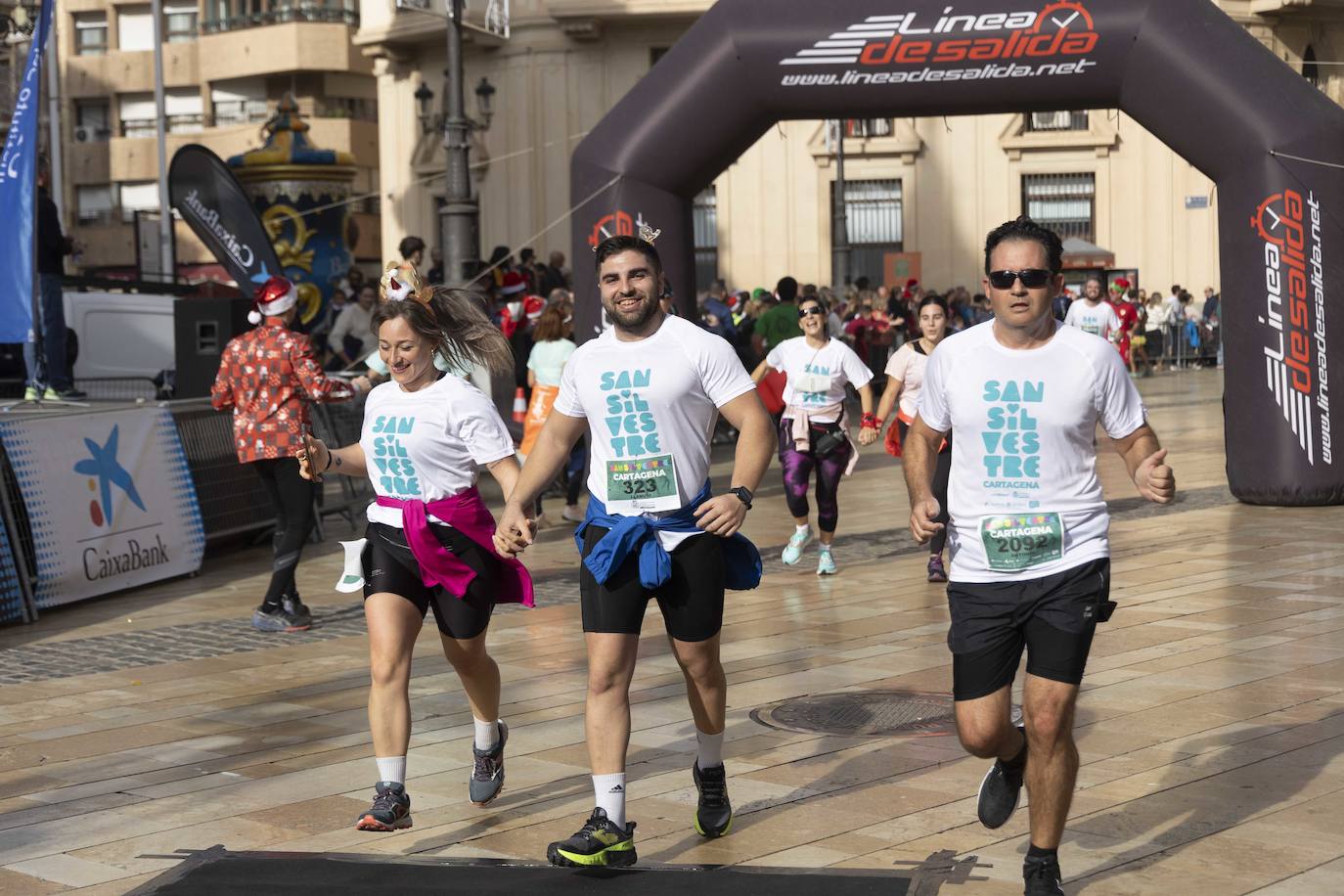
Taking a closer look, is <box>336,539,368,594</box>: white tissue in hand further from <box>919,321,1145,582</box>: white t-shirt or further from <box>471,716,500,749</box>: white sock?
<box>919,321,1145,582</box>: white t-shirt

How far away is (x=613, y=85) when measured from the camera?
37.3 m

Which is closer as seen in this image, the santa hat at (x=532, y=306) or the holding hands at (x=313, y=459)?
the holding hands at (x=313, y=459)

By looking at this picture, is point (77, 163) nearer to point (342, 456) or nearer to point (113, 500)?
point (113, 500)

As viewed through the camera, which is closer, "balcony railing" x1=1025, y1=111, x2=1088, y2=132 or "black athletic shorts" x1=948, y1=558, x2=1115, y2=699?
"black athletic shorts" x1=948, y1=558, x2=1115, y2=699

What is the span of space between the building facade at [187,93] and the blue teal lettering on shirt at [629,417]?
45.7m

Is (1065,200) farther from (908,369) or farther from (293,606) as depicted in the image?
(293,606)

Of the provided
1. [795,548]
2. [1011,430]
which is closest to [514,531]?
[1011,430]

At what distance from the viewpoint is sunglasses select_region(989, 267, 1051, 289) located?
4922 millimetres

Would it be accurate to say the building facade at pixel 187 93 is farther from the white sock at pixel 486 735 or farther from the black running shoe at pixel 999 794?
the black running shoe at pixel 999 794

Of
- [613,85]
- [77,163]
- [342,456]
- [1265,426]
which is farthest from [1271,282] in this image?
[77,163]

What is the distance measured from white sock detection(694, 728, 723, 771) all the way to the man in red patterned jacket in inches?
178

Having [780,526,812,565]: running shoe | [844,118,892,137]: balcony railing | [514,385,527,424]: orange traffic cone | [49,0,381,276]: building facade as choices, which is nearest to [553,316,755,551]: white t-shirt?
[780,526,812,565]: running shoe

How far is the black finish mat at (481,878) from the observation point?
4910 mm

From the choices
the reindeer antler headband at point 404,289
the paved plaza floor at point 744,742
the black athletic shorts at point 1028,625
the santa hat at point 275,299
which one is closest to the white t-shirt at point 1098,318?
the paved plaza floor at point 744,742
